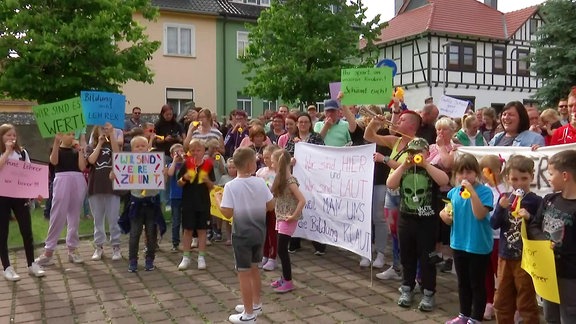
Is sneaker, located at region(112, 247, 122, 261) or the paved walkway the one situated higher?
sneaker, located at region(112, 247, 122, 261)

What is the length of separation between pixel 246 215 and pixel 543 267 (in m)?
2.50

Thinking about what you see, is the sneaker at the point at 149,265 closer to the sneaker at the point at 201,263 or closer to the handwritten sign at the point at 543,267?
the sneaker at the point at 201,263

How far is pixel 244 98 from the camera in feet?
101

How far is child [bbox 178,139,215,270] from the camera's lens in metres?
7.36

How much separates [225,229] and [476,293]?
16.9ft

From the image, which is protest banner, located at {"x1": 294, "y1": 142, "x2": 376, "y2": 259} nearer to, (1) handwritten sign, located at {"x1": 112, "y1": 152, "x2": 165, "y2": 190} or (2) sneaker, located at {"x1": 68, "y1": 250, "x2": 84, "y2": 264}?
(1) handwritten sign, located at {"x1": 112, "y1": 152, "x2": 165, "y2": 190}

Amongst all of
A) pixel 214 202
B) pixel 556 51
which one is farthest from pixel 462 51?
pixel 214 202

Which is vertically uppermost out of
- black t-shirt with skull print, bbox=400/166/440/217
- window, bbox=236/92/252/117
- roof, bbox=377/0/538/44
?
roof, bbox=377/0/538/44

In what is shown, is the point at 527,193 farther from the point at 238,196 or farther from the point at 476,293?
the point at 238,196

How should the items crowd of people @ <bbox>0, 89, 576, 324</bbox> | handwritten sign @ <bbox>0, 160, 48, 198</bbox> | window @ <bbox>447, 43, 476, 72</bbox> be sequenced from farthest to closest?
window @ <bbox>447, 43, 476, 72</bbox> → handwritten sign @ <bbox>0, 160, 48, 198</bbox> → crowd of people @ <bbox>0, 89, 576, 324</bbox>

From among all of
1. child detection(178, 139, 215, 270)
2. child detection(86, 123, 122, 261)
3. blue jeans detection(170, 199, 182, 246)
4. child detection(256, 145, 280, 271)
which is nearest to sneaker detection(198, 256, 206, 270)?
child detection(178, 139, 215, 270)

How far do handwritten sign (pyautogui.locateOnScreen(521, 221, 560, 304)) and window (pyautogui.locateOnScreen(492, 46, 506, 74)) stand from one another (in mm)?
34671

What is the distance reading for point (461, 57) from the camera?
35281 millimetres

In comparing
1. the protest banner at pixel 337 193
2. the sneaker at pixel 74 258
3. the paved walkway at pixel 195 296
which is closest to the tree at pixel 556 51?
the protest banner at pixel 337 193
